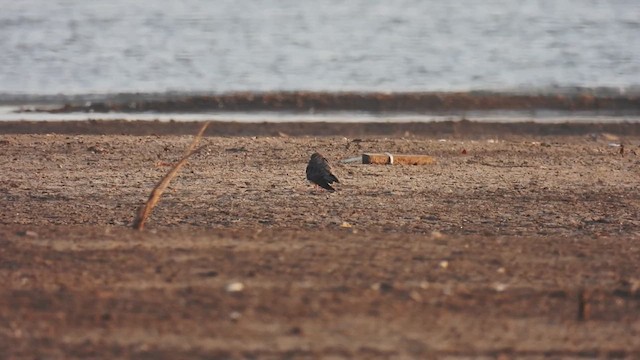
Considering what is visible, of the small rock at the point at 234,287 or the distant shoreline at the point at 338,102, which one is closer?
the small rock at the point at 234,287

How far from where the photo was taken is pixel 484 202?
11.6 meters

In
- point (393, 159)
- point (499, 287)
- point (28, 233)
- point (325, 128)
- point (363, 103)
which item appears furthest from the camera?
point (363, 103)

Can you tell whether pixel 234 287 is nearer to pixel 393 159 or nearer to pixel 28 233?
pixel 28 233

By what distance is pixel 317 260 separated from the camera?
26.5ft

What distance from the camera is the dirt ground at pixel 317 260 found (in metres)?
6.49

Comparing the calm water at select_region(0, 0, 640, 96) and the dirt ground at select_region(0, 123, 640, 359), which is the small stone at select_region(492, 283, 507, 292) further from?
the calm water at select_region(0, 0, 640, 96)

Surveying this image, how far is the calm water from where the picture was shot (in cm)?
2386

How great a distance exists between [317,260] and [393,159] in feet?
18.4

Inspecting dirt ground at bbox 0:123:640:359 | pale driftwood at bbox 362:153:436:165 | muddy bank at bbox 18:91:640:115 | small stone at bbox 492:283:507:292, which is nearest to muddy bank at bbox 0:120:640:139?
muddy bank at bbox 18:91:640:115

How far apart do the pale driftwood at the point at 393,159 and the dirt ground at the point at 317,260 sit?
0.20 meters

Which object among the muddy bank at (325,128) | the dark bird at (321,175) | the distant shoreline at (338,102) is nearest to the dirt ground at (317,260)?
the dark bird at (321,175)

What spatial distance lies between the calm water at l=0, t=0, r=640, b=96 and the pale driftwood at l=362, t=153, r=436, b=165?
8.73 meters

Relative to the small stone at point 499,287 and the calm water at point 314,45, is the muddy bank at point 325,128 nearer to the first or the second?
the calm water at point 314,45

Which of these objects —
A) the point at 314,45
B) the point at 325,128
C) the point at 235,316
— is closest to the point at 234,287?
the point at 235,316
